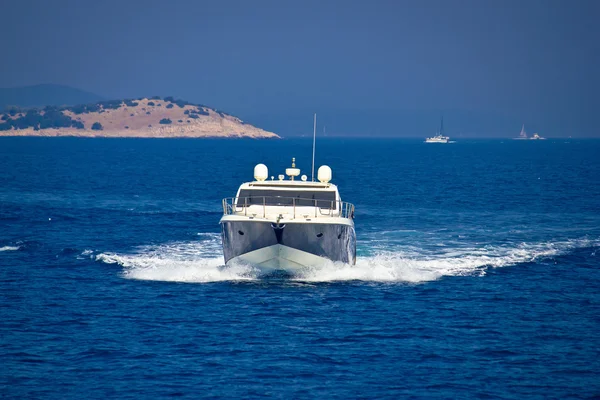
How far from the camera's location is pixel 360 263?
4044 centimetres

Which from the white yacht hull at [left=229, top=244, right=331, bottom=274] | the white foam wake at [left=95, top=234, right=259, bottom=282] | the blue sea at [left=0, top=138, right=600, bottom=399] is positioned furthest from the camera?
A: the white foam wake at [left=95, top=234, right=259, bottom=282]

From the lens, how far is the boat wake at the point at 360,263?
1432 inches

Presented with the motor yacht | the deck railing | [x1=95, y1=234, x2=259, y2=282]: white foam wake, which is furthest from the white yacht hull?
the deck railing

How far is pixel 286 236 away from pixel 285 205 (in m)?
3.41

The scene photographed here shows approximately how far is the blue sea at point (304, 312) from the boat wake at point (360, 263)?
0.11 metres

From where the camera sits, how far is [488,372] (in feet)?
79.5

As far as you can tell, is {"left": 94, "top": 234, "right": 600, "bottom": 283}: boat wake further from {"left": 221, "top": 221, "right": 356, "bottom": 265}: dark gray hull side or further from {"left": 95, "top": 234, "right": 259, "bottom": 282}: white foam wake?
{"left": 221, "top": 221, "right": 356, "bottom": 265}: dark gray hull side

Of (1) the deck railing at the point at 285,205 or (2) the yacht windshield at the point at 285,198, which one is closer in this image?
(1) the deck railing at the point at 285,205

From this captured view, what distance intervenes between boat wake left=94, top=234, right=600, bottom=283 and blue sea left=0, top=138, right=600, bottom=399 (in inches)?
4.2

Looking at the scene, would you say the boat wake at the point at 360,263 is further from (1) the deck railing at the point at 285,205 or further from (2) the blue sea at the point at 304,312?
(1) the deck railing at the point at 285,205

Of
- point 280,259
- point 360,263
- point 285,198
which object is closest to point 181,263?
point 285,198

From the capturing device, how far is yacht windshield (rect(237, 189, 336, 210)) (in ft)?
124

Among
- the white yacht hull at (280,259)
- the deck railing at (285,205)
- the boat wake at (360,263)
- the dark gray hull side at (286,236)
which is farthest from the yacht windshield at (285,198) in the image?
the white yacht hull at (280,259)

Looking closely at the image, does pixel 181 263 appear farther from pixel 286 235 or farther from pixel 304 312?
pixel 304 312
